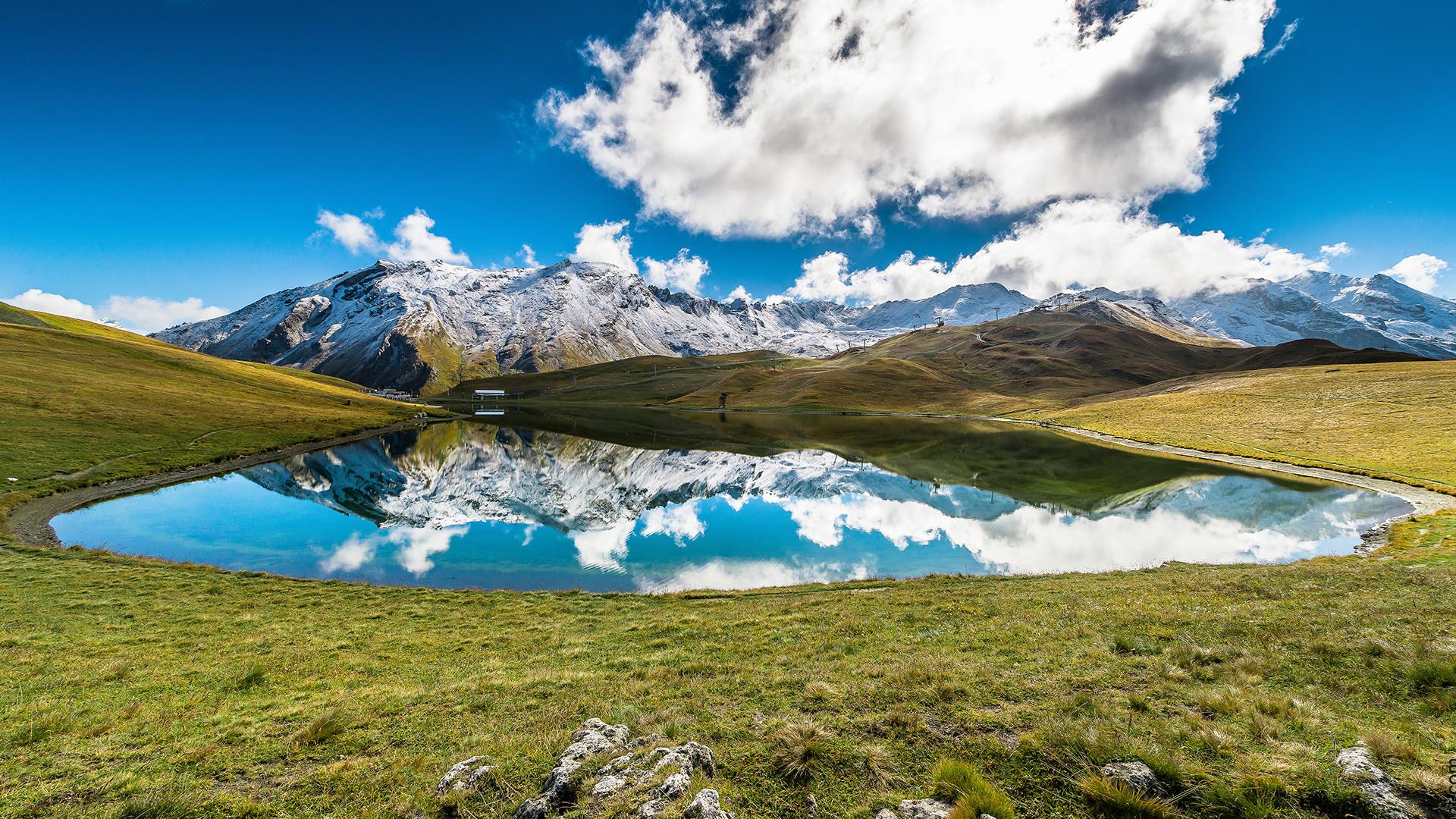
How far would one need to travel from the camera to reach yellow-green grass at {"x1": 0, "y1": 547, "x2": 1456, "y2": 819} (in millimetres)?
8219

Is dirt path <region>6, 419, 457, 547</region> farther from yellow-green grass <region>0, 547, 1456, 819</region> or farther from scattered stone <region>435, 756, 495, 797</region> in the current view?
scattered stone <region>435, 756, 495, 797</region>

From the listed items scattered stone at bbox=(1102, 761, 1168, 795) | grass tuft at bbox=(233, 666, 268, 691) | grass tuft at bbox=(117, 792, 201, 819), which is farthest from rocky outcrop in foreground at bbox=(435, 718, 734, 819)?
grass tuft at bbox=(233, 666, 268, 691)

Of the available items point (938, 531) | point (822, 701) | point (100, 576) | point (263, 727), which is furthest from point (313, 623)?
point (938, 531)

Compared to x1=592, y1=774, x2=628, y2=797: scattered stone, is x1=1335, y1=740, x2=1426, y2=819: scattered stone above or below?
above

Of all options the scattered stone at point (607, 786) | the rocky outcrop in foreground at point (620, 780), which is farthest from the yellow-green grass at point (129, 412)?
the scattered stone at point (607, 786)

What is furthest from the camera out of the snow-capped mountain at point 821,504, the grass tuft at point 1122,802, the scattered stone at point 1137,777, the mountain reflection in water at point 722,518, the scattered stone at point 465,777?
the snow-capped mountain at point 821,504

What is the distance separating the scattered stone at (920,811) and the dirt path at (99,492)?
49.8 meters

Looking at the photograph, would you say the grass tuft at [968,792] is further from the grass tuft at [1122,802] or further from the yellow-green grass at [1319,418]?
the yellow-green grass at [1319,418]

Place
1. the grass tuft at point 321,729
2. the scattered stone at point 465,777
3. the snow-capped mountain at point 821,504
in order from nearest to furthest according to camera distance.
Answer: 1. the scattered stone at point 465,777
2. the grass tuft at point 321,729
3. the snow-capped mountain at point 821,504

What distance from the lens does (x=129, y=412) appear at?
71.5 meters

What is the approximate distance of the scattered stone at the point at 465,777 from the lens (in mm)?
8617

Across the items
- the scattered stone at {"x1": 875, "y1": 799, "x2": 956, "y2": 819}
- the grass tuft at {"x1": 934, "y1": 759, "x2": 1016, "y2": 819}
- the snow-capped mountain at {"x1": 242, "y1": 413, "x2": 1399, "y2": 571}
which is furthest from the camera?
the snow-capped mountain at {"x1": 242, "y1": 413, "x2": 1399, "y2": 571}

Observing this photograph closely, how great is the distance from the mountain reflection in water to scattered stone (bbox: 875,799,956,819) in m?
23.5

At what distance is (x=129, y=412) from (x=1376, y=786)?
114 metres
